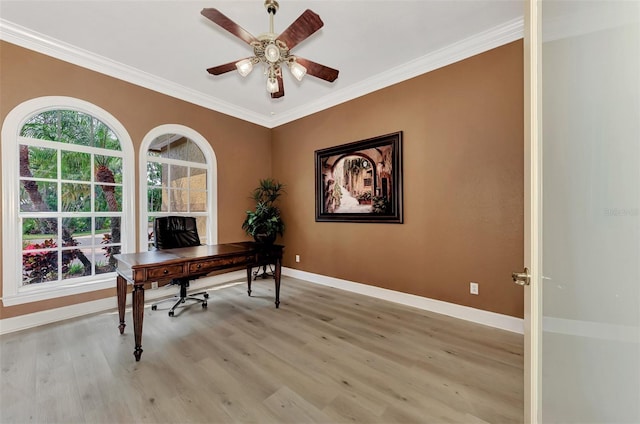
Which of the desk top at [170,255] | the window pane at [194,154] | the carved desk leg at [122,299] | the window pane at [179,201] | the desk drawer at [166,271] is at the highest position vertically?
the window pane at [194,154]

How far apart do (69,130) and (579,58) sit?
421 centimetres

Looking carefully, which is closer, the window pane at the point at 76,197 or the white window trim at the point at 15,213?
the white window trim at the point at 15,213

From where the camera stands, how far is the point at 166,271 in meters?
2.12

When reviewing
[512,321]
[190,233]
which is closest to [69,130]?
[190,233]

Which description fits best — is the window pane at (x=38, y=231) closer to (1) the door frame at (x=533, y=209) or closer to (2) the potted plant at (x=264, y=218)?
(2) the potted plant at (x=264, y=218)

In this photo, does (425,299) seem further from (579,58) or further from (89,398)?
(89,398)

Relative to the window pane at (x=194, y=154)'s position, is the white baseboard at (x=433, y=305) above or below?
below

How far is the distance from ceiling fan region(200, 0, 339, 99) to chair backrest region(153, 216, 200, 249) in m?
1.85

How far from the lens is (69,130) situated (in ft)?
9.41

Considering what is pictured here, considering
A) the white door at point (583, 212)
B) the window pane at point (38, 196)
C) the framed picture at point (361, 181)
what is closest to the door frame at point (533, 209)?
the white door at point (583, 212)

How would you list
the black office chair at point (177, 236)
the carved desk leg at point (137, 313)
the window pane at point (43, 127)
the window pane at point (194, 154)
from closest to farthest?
the carved desk leg at point (137, 313) < the window pane at point (43, 127) < the black office chair at point (177, 236) < the window pane at point (194, 154)

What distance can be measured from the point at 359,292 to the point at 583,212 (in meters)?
3.06

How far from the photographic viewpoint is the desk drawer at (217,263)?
90.2 inches

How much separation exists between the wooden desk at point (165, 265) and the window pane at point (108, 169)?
1.28 m
